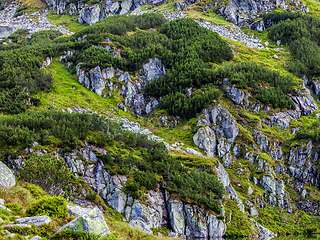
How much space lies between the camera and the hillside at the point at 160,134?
23.8 meters

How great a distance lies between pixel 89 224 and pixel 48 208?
279cm

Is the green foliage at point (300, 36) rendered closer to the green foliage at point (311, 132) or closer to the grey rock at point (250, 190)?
the green foliage at point (311, 132)

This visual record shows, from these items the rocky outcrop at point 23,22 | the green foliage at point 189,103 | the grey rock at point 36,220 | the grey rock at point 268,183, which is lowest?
the grey rock at point 268,183

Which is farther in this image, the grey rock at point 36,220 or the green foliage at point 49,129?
the green foliage at point 49,129

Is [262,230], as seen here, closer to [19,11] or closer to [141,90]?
[141,90]

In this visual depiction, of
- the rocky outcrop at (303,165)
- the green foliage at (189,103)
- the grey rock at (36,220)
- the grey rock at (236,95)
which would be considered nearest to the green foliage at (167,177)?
the grey rock at (36,220)

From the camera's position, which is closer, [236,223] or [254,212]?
[236,223]

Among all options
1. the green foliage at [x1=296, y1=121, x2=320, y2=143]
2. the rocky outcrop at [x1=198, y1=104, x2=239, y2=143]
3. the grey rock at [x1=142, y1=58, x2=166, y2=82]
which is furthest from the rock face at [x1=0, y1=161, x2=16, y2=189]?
the grey rock at [x1=142, y1=58, x2=166, y2=82]

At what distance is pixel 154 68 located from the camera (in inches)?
3472

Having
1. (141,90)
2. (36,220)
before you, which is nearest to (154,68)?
(141,90)

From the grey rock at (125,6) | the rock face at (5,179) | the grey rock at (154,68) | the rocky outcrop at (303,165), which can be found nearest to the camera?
the rock face at (5,179)

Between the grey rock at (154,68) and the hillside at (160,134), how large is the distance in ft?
1.24

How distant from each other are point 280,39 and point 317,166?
87.3 meters

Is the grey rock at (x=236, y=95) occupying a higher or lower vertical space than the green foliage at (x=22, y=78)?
lower
